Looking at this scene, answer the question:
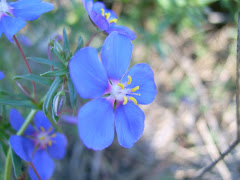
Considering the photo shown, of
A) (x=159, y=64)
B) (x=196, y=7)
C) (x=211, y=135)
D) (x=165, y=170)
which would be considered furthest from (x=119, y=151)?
(x=196, y=7)

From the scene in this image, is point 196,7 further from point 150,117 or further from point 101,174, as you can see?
point 101,174

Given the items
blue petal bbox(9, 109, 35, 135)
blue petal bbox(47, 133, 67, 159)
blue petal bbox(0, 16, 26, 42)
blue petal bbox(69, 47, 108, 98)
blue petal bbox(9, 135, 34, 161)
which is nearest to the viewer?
blue petal bbox(69, 47, 108, 98)

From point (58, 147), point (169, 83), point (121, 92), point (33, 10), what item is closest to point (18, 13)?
point (33, 10)

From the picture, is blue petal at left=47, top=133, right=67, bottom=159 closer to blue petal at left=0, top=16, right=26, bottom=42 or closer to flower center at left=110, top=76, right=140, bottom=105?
flower center at left=110, top=76, right=140, bottom=105

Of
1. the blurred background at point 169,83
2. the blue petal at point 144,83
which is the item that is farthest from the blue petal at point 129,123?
the blurred background at point 169,83

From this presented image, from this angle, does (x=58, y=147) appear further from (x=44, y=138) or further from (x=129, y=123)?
(x=129, y=123)

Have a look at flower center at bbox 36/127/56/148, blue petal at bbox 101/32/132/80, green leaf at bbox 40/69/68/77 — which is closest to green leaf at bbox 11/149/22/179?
flower center at bbox 36/127/56/148
